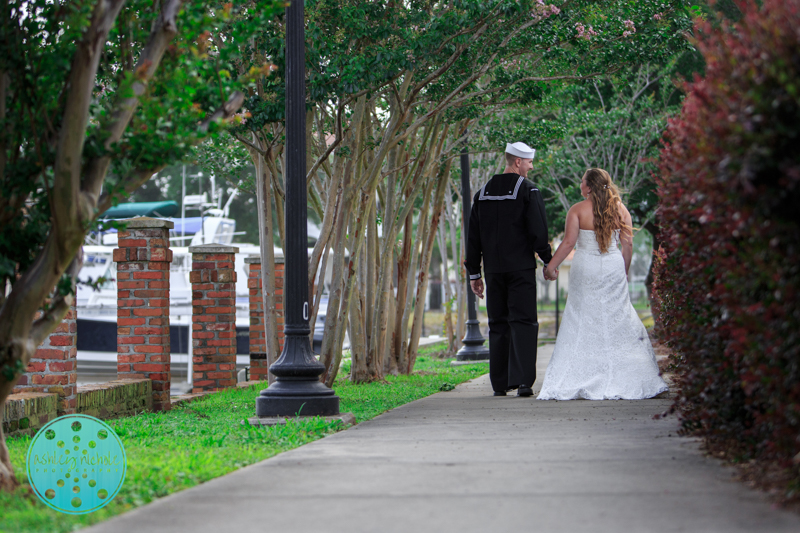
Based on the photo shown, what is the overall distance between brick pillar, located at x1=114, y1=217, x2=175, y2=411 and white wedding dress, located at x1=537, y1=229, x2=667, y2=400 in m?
3.78

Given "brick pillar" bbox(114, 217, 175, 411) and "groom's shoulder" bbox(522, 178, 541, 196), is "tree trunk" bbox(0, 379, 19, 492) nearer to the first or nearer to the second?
"brick pillar" bbox(114, 217, 175, 411)

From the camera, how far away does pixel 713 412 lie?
13.9ft

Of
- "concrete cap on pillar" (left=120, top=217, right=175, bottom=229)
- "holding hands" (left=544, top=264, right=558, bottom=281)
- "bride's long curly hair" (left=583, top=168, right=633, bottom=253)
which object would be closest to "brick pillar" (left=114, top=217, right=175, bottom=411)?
"concrete cap on pillar" (left=120, top=217, right=175, bottom=229)

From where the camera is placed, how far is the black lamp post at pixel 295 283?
6.13 m

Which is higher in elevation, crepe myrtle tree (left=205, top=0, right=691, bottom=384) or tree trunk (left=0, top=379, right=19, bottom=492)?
crepe myrtle tree (left=205, top=0, right=691, bottom=384)

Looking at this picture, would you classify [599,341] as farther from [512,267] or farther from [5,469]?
[5,469]

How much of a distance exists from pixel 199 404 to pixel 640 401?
450 centimetres

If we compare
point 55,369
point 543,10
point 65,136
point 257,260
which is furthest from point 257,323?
point 65,136

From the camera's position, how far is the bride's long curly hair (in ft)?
24.5

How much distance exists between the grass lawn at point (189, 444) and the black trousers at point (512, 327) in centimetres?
100

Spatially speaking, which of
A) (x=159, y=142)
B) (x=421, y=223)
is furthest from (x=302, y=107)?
(x=421, y=223)

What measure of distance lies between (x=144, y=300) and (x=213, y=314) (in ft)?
6.26

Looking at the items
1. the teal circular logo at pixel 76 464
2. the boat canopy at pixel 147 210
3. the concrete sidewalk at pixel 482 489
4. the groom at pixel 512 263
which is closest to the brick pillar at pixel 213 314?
the groom at pixel 512 263

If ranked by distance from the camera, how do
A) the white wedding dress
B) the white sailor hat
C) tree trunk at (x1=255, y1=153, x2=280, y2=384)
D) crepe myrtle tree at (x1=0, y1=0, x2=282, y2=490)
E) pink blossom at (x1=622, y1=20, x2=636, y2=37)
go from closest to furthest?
crepe myrtle tree at (x1=0, y1=0, x2=282, y2=490), the white wedding dress, the white sailor hat, tree trunk at (x1=255, y1=153, x2=280, y2=384), pink blossom at (x1=622, y1=20, x2=636, y2=37)
